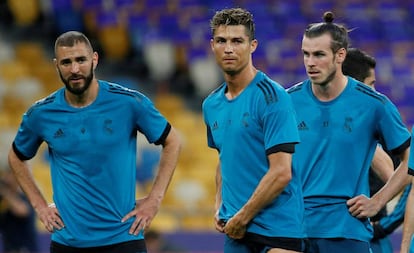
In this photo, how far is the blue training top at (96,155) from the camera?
7469 millimetres

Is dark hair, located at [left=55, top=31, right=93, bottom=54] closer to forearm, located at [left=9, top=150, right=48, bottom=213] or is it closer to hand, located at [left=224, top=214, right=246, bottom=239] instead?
forearm, located at [left=9, top=150, right=48, bottom=213]

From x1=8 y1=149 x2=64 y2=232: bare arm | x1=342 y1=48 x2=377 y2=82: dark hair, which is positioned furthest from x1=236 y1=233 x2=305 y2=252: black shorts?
x1=342 y1=48 x2=377 y2=82: dark hair

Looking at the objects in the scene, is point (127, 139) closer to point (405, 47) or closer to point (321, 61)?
point (321, 61)

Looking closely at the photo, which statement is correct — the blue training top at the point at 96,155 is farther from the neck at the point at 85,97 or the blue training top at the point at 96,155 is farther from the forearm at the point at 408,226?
the forearm at the point at 408,226

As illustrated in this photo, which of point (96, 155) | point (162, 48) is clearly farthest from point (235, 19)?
point (162, 48)

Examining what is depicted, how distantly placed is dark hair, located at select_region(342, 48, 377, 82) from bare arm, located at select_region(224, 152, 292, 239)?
1609 mm

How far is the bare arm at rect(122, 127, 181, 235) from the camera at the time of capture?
7496mm

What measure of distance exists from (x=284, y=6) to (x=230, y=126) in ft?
44.7

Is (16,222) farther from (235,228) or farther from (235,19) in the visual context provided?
(235,19)

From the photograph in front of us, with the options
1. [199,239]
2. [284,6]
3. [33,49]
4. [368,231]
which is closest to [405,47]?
[284,6]

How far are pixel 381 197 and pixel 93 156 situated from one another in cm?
173

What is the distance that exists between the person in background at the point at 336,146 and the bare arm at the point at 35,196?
4.91 feet

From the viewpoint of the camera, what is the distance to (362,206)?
24.3 feet

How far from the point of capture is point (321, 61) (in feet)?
24.3
